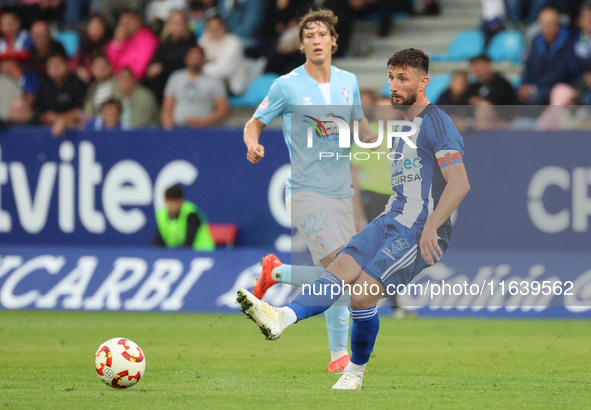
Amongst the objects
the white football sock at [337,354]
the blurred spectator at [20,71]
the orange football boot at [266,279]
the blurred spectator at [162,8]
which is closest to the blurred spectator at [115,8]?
the blurred spectator at [162,8]

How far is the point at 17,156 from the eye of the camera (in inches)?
463

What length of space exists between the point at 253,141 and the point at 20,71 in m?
9.75

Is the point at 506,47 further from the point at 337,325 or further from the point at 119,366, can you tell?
the point at 119,366

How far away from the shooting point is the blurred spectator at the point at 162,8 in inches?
589

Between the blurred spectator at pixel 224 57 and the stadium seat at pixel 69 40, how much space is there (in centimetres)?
327

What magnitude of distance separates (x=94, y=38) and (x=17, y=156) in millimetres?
3855

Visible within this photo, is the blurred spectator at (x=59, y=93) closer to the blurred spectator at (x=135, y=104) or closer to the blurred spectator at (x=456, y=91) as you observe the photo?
the blurred spectator at (x=135, y=104)

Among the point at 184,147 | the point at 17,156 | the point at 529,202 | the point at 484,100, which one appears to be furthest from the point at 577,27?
the point at 17,156

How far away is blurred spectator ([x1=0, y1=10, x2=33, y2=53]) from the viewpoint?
601 inches

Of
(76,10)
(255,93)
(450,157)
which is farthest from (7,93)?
(450,157)

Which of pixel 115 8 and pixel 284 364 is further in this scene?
pixel 115 8

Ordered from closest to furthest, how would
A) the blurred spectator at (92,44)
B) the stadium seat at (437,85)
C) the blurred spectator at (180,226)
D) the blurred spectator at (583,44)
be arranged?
1. the blurred spectator at (180,226)
2. the blurred spectator at (583,44)
3. the stadium seat at (437,85)
4. the blurred spectator at (92,44)

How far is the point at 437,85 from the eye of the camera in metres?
12.3

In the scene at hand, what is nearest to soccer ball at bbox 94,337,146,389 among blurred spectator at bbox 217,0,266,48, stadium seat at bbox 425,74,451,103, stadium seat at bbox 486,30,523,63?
stadium seat at bbox 425,74,451,103
